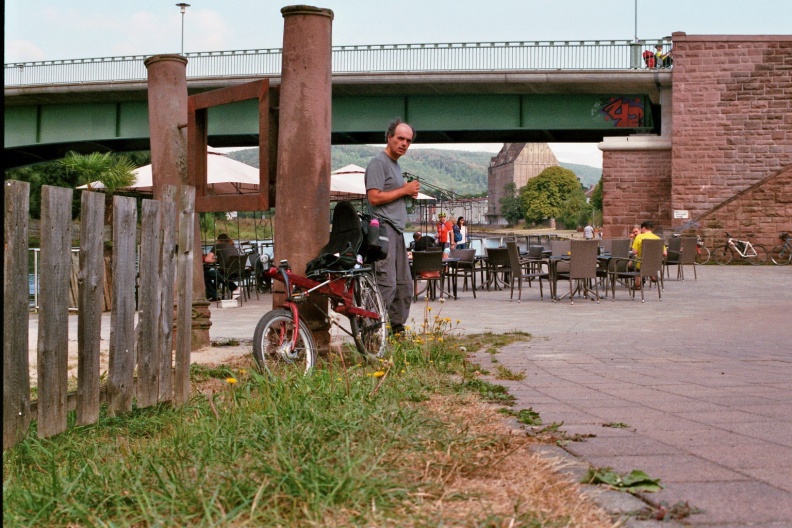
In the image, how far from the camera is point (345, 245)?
657 cm

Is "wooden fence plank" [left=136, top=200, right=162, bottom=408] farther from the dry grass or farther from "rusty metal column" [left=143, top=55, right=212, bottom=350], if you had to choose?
"rusty metal column" [left=143, top=55, right=212, bottom=350]

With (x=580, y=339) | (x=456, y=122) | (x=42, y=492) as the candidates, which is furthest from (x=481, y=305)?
(x=456, y=122)

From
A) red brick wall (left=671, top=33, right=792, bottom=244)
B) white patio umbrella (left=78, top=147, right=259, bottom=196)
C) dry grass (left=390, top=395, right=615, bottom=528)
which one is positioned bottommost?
dry grass (left=390, top=395, right=615, bottom=528)

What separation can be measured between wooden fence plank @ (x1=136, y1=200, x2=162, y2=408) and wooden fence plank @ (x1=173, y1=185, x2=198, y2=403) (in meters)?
0.25

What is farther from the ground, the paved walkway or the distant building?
the distant building

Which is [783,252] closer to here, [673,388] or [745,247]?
[745,247]

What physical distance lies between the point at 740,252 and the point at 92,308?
91.1ft

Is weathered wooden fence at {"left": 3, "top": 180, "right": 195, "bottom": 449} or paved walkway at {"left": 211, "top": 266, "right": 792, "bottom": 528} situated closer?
paved walkway at {"left": 211, "top": 266, "right": 792, "bottom": 528}

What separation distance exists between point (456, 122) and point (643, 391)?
2837 cm

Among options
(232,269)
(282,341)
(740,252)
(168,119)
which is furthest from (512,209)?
(282,341)

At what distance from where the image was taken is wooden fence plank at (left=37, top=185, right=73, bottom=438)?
4.04 metres

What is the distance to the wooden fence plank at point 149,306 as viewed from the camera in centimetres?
482

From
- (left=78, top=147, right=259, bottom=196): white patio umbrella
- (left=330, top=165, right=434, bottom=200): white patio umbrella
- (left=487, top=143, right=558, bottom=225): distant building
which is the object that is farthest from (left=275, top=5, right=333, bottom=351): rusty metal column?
(left=487, top=143, right=558, bottom=225): distant building

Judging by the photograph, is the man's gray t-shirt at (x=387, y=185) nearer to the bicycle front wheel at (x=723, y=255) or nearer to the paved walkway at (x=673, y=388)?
the paved walkway at (x=673, y=388)
